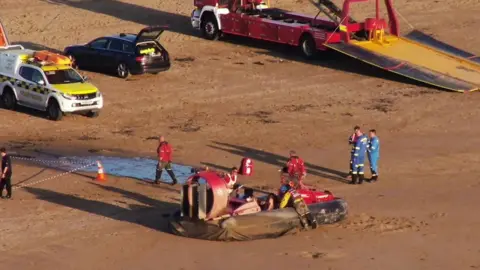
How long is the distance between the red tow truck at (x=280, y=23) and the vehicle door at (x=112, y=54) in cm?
531

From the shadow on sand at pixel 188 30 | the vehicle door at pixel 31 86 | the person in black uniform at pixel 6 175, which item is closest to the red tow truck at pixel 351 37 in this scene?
the shadow on sand at pixel 188 30

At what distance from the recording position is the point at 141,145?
28328mm

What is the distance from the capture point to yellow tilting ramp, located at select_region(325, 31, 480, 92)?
33.7 metres

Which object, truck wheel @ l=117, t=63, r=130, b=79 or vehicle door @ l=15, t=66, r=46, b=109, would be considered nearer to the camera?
vehicle door @ l=15, t=66, r=46, b=109

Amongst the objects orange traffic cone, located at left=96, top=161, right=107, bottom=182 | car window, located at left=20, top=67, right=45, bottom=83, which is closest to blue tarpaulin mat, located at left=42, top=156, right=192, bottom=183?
orange traffic cone, located at left=96, top=161, right=107, bottom=182

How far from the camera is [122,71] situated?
3525 centimetres

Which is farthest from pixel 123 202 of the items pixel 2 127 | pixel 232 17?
pixel 232 17

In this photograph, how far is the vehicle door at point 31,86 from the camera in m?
30.9

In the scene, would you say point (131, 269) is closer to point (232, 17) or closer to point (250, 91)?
point (250, 91)

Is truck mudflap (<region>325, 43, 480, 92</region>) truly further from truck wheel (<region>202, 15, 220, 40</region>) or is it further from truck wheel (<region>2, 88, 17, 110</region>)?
truck wheel (<region>2, 88, 17, 110</region>)

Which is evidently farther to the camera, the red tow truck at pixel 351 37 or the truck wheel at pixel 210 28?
the truck wheel at pixel 210 28

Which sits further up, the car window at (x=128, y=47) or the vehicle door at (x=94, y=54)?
the car window at (x=128, y=47)

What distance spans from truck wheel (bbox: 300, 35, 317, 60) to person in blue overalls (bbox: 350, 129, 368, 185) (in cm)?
1274

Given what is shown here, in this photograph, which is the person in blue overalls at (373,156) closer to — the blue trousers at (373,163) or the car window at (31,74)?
the blue trousers at (373,163)
